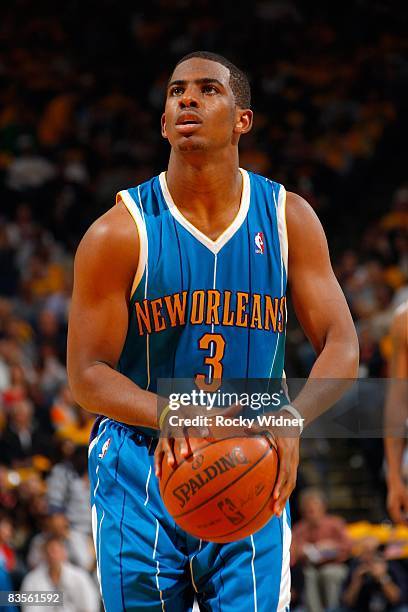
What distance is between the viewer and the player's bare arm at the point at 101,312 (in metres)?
3.40

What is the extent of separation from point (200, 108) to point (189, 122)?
0.06 m

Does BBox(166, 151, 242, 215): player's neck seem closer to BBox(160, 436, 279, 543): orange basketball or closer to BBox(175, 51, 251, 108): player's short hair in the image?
BBox(175, 51, 251, 108): player's short hair

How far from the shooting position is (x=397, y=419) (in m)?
5.38

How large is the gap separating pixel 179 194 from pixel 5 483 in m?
5.76

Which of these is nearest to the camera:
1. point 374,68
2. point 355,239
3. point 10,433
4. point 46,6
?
point 10,433

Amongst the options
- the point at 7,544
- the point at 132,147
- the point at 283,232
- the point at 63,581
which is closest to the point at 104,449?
the point at 283,232

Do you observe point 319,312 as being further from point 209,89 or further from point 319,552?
point 319,552

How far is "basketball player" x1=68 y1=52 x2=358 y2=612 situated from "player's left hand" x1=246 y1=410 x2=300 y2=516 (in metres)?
0.19

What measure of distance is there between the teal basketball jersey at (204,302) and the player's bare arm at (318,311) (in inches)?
1.8

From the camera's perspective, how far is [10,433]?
31.5 ft

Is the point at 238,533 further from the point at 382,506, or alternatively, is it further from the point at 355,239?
the point at 355,239

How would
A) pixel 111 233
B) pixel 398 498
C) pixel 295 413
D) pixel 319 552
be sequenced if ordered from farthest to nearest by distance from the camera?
pixel 319 552 < pixel 398 498 < pixel 111 233 < pixel 295 413

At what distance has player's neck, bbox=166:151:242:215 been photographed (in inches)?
144

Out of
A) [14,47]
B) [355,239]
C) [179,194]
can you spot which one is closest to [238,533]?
[179,194]
